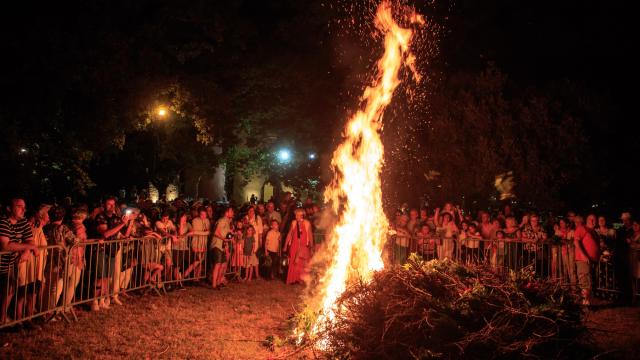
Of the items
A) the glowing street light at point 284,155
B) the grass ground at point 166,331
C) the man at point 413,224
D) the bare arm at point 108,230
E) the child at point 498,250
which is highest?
the glowing street light at point 284,155

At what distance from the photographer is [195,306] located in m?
9.47

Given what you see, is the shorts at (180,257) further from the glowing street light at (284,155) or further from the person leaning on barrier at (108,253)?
the glowing street light at (284,155)

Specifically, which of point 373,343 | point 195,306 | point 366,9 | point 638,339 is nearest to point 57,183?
point 195,306

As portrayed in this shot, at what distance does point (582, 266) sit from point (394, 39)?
5677mm

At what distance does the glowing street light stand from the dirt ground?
60.8ft

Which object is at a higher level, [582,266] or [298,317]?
[582,266]

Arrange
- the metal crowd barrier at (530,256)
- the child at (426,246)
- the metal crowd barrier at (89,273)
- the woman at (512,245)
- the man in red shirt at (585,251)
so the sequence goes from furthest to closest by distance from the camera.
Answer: the child at (426,246), the woman at (512,245), the metal crowd barrier at (530,256), the man in red shirt at (585,251), the metal crowd barrier at (89,273)

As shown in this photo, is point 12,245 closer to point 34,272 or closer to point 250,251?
point 34,272

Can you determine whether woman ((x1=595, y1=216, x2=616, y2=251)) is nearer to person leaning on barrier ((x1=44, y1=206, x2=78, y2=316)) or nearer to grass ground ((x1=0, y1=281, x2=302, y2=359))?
grass ground ((x1=0, y1=281, x2=302, y2=359))

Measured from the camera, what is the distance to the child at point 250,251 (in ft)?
41.2

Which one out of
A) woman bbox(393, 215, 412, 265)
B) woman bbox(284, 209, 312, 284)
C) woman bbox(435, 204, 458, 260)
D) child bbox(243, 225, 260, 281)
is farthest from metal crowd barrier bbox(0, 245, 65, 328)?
woman bbox(435, 204, 458, 260)

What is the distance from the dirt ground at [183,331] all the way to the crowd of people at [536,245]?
0.96m

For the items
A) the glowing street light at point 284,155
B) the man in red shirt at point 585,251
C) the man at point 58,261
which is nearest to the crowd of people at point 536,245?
the man in red shirt at point 585,251

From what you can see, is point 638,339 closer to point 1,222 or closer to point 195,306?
point 195,306
